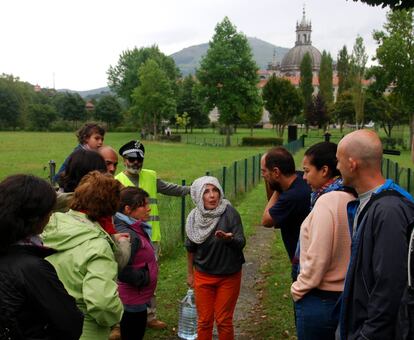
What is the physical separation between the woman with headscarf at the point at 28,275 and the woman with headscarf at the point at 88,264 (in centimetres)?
38

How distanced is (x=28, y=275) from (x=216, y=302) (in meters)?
2.50

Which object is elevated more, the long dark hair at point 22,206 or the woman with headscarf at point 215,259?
the long dark hair at point 22,206

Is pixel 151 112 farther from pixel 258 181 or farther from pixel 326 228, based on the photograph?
pixel 326 228

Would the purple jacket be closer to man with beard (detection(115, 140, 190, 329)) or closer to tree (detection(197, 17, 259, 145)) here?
man with beard (detection(115, 140, 190, 329))

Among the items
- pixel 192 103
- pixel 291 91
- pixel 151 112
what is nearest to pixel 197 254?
pixel 291 91

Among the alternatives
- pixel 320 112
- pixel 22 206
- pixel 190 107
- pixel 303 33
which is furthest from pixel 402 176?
pixel 303 33

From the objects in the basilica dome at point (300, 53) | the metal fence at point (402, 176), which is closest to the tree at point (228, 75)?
the metal fence at point (402, 176)

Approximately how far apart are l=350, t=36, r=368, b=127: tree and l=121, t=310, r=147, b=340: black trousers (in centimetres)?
5487

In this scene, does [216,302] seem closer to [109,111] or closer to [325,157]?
[325,157]

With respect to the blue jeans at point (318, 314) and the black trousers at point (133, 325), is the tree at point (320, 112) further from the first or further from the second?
the blue jeans at point (318, 314)

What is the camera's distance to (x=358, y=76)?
188 feet

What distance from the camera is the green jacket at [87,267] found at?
9.33 feet

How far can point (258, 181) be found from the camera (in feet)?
69.0

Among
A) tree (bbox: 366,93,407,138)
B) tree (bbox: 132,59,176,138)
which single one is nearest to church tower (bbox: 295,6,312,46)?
tree (bbox: 132,59,176,138)
